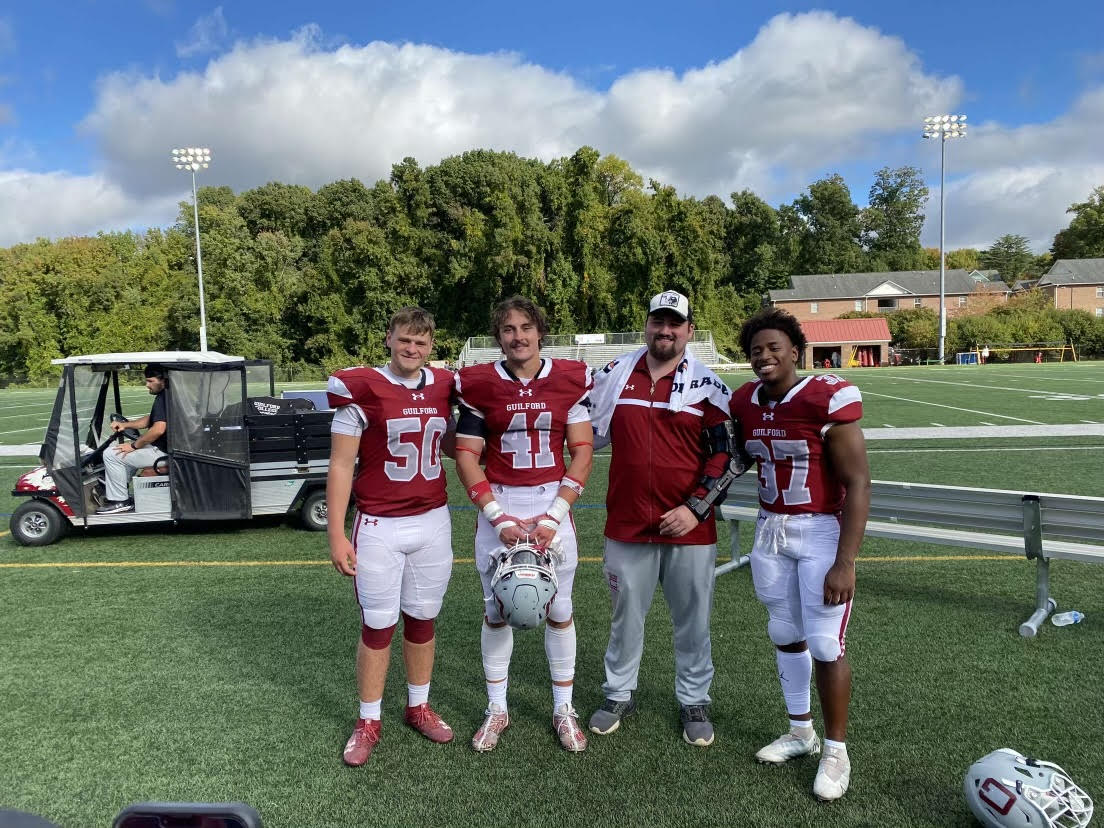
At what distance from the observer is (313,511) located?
755cm

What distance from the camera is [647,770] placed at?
3182 millimetres

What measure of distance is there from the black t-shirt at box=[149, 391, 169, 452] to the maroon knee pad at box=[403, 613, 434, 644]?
4.61 meters

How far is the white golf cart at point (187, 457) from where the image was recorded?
7.10 meters

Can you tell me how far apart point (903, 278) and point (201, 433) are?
7110 centimetres

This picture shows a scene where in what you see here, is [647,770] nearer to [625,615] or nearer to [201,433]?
[625,615]

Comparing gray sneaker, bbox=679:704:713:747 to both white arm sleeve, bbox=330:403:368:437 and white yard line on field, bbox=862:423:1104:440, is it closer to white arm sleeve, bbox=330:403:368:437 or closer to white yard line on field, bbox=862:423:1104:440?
white arm sleeve, bbox=330:403:368:437

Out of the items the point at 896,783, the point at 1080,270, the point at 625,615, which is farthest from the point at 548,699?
the point at 1080,270

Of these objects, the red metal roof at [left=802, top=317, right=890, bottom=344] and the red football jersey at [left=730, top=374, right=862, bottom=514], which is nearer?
the red football jersey at [left=730, top=374, right=862, bottom=514]

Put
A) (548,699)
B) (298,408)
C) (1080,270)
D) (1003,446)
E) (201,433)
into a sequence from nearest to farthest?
(548,699)
(201,433)
(298,408)
(1003,446)
(1080,270)

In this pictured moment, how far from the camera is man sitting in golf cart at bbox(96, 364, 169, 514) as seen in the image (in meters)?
7.12

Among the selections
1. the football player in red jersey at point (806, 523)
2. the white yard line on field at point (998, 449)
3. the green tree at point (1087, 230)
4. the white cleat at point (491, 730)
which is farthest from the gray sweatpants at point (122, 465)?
the green tree at point (1087, 230)

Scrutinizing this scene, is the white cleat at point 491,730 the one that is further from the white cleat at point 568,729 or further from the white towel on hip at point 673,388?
the white towel on hip at point 673,388

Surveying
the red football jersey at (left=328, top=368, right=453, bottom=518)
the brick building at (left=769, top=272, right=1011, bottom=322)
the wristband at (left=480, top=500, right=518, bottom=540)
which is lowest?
the wristband at (left=480, top=500, right=518, bottom=540)

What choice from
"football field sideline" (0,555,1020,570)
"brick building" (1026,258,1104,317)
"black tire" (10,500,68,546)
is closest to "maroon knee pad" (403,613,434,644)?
"football field sideline" (0,555,1020,570)
